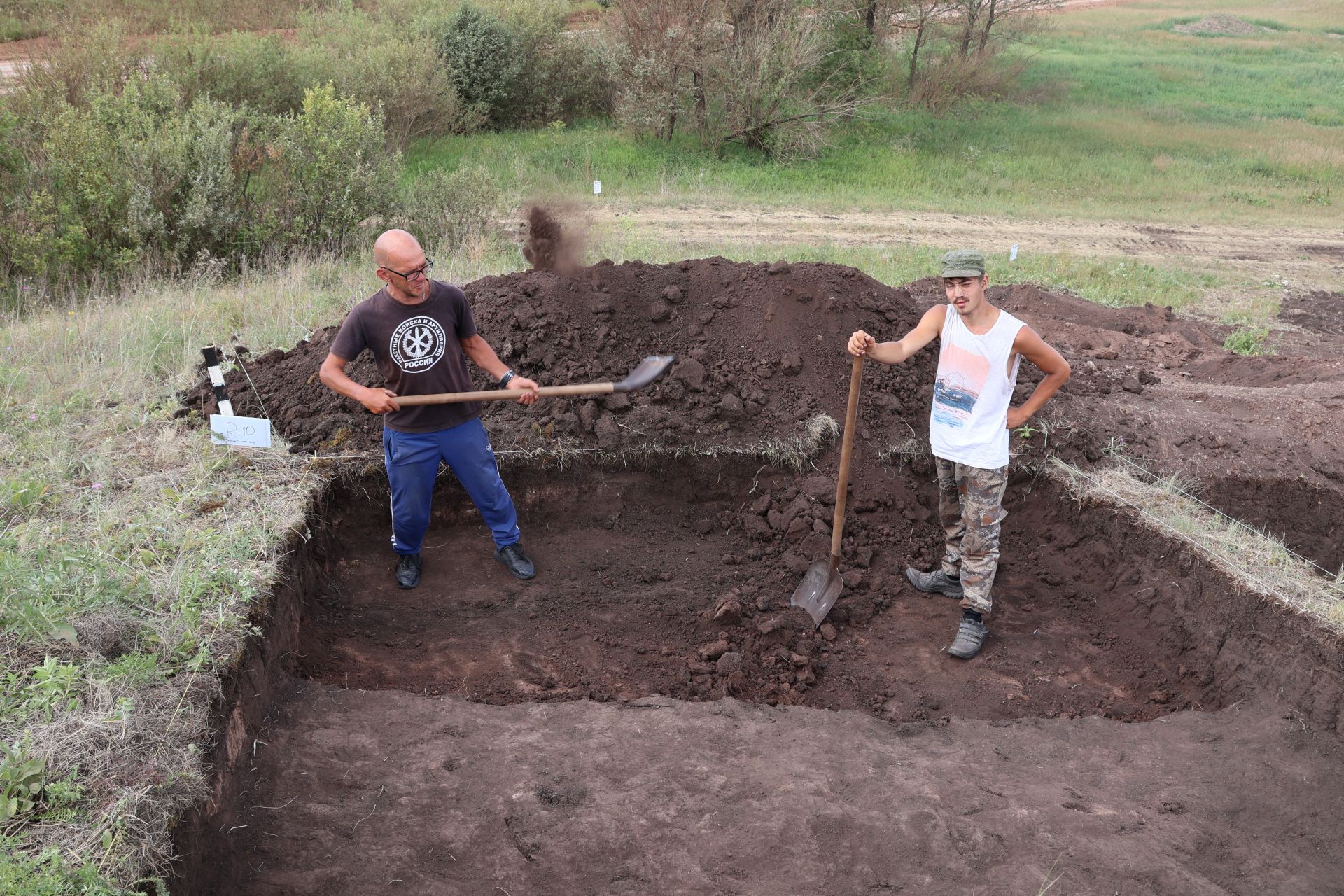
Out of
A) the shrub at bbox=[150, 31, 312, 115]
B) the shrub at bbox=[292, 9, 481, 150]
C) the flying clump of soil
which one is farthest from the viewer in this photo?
the shrub at bbox=[292, 9, 481, 150]

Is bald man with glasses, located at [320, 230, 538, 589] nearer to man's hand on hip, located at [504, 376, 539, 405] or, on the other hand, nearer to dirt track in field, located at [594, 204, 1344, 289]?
man's hand on hip, located at [504, 376, 539, 405]

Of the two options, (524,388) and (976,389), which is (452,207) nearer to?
(524,388)

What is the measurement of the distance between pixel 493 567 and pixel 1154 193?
1637 centimetres

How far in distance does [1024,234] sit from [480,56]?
480 inches

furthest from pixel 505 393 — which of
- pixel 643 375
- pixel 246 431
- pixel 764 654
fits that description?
pixel 764 654

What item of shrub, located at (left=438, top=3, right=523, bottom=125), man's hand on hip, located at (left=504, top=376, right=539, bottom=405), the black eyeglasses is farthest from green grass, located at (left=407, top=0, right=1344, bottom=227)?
the black eyeglasses

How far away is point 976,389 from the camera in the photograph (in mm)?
4504

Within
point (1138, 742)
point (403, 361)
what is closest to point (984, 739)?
point (1138, 742)

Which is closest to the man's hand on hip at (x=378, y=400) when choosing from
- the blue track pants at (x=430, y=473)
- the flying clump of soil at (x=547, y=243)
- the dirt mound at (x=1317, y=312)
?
the blue track pants at (x=430, y=473)

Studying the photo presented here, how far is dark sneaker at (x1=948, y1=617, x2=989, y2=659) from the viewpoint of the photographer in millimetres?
4863

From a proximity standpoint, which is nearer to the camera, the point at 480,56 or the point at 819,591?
the point at 819,591

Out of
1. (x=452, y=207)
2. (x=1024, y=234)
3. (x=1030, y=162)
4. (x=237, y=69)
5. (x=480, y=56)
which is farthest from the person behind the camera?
(x=480, y=56)

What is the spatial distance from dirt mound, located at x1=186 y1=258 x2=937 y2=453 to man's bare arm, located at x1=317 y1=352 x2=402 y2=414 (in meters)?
1.23

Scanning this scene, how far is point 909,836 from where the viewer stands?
11.4ft
